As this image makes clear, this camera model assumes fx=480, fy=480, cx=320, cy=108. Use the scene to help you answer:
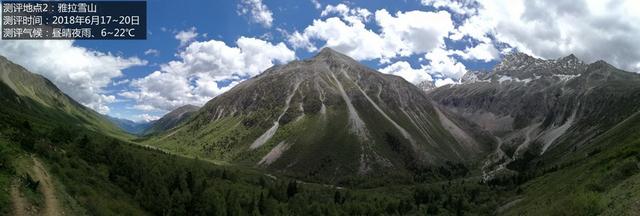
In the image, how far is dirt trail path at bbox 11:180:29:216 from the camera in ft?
163

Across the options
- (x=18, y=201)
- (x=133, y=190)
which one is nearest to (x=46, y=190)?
(x=18, y=201)

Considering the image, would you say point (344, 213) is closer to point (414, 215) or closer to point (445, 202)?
point (414, 215)

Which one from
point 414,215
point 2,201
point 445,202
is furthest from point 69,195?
point 445,202

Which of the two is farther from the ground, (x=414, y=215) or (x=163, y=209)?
(x=163, y=209)

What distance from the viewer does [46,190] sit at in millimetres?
58625

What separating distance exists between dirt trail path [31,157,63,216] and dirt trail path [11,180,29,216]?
2.24 metres

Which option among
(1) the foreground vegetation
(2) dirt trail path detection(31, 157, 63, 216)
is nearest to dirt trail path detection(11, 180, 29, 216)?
(1) the foreground vegetation

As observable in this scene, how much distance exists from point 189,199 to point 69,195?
6508 centimetres

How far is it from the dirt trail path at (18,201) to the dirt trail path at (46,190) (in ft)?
7.36

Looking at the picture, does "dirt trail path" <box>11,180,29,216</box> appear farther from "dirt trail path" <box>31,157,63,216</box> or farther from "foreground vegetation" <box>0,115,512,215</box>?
"dirt trail path" <box>31,157,63,216</box>

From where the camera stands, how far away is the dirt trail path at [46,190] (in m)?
54.2

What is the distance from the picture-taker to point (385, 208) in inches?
7411

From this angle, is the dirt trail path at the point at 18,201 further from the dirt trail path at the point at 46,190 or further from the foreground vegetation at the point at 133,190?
the dirt trail path at the point at 46,190

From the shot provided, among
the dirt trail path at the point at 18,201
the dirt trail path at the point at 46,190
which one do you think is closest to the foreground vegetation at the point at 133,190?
the dirt trail path at the point at 18,201
